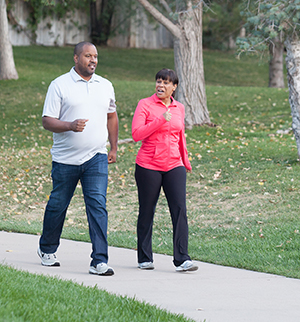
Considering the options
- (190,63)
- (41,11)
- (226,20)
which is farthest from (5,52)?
(226,20)

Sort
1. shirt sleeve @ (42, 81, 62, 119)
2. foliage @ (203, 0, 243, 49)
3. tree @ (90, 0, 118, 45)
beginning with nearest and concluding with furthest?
shirt sleeve @ (42, 81, 62, 119) < foliage @ (203, 0, 243, 49) < tree @ (90, 0, 118, 45)

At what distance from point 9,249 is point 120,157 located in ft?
19.8

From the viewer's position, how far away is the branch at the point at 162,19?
13.2 metres

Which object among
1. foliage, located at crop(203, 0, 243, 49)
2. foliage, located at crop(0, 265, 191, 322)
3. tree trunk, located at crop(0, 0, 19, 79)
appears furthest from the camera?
foliage, located at crop(203, 0, 243, 49)

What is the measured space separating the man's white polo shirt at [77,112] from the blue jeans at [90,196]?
0.25 ft

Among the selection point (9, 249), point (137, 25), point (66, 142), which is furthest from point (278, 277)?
point (137, 25)

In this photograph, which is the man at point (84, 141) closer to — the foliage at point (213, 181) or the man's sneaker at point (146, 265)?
the man's sneaker at point (146, 265)

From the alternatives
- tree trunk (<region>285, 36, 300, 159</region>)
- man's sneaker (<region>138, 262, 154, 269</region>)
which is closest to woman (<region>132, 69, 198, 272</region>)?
man's sneaker (<region>138, 262, 154, 269</region>)

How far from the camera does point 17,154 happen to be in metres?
12.2

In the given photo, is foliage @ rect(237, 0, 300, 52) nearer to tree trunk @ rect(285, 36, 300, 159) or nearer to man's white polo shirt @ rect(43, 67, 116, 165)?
tree trunk @ rect(285, 36, 300, 159)

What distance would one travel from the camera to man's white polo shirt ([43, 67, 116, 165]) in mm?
4465

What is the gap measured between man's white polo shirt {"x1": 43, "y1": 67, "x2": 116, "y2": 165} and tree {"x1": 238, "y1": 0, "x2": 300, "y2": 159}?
402cm

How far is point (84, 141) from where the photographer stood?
453cm

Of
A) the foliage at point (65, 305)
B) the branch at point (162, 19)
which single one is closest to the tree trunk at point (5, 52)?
the branch at point (162, 19)
